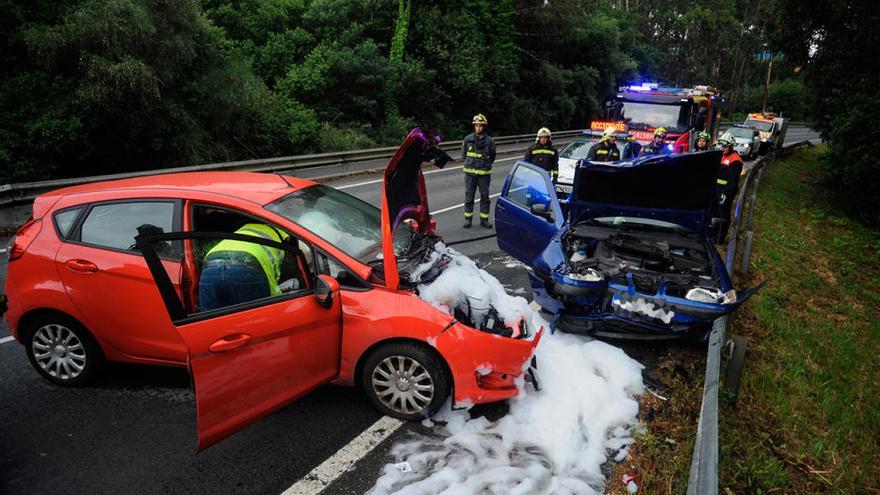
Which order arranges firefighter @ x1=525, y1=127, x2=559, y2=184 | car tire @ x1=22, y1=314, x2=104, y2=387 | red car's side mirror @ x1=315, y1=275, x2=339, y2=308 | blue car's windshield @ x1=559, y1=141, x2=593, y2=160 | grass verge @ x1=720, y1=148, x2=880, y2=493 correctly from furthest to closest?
blue car's windshield @ x1=559, y1=141, x2=593, y2=160
firefighter @ x1=525, y1=127, x2=559, y2=184
car tire @ x1=22, y1=314, x2=104, y2=387
grass verge @ x1=720, y1=148, x2=880, y2=493
red car's side mirror @ x1=315, y1=275, x2=339, y2=308

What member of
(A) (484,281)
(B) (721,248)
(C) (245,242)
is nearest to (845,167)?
(B) (721,248)

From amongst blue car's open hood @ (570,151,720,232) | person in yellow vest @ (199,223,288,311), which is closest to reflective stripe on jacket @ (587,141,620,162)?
blue car's open hood @ (570,151,720,232)

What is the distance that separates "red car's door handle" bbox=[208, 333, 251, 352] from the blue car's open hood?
392 cm

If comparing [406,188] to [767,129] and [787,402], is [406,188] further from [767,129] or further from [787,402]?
[767,129]

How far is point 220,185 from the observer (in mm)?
3838

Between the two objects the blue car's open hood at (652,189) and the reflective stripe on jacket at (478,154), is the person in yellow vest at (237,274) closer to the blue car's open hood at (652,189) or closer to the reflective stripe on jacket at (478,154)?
the blue car's open hood at (652,189)

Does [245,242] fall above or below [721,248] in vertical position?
above

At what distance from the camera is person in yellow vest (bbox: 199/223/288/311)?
3.07m

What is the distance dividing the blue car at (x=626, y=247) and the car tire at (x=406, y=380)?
5.27 feet

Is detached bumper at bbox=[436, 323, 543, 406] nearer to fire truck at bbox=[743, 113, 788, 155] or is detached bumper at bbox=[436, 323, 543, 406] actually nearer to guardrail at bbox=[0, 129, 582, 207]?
guardrail at bbox=[0, 129, 582, 207]

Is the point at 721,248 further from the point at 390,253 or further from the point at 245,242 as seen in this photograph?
the point at 245,242

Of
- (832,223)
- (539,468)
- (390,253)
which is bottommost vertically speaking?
(832,223)

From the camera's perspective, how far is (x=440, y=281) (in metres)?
3.70

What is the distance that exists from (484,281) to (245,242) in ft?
5.77
